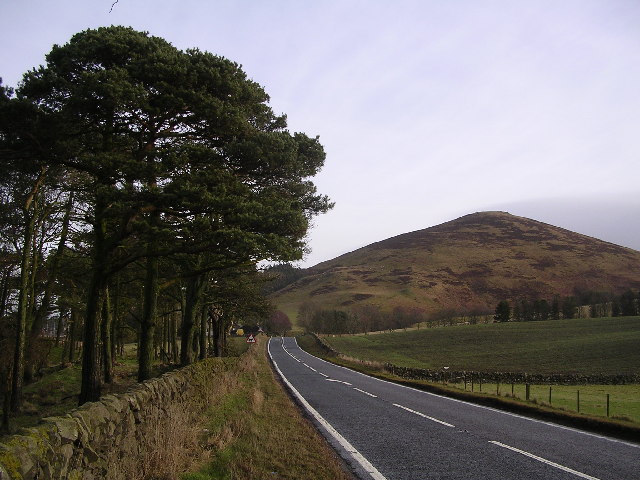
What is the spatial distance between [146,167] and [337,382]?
1470 cm

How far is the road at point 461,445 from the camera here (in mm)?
6908

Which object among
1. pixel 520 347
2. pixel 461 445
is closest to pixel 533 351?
pixel 520 347

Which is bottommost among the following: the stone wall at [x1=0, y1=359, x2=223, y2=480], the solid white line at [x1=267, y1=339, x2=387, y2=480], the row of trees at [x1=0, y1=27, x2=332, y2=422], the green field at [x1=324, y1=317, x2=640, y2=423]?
the green field at [x1=324, y1=317, x2=640, y2=423]

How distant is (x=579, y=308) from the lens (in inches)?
3725

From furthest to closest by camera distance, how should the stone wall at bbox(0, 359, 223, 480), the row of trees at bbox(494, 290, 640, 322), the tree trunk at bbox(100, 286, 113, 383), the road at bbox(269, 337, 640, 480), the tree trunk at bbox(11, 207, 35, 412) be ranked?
the row of trees at bbox(494, 290, 640, 322)
the tree trunk at bbox(100, 286, 113, 383)
the tree trunk at bbox(11, 207, 35, 412)
the road at bbox(269, 337, 640, 480)
the stone wall at bbox(0, 359, 223, 480)

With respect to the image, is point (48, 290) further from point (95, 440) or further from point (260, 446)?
point (95, 440)

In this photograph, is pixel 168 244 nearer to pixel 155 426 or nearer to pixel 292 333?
pixel 155 426

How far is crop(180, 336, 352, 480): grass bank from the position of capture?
677 cm

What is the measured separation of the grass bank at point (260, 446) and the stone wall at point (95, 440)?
33.9 inches

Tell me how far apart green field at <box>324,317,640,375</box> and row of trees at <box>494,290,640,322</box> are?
37.9 ft

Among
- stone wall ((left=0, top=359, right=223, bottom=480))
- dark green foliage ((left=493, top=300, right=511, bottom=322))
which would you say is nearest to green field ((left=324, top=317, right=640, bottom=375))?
dark green foliage ((left=493, top=300, right=511, bottom=322))

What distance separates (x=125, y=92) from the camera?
11.3 metres

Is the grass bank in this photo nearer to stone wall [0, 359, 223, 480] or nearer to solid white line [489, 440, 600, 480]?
stone wall [0, 359, 223, 480]

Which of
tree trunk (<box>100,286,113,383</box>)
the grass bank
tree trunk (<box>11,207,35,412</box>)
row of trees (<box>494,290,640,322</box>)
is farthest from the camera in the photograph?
row of trees (<box>494,290,640,322</box>)
